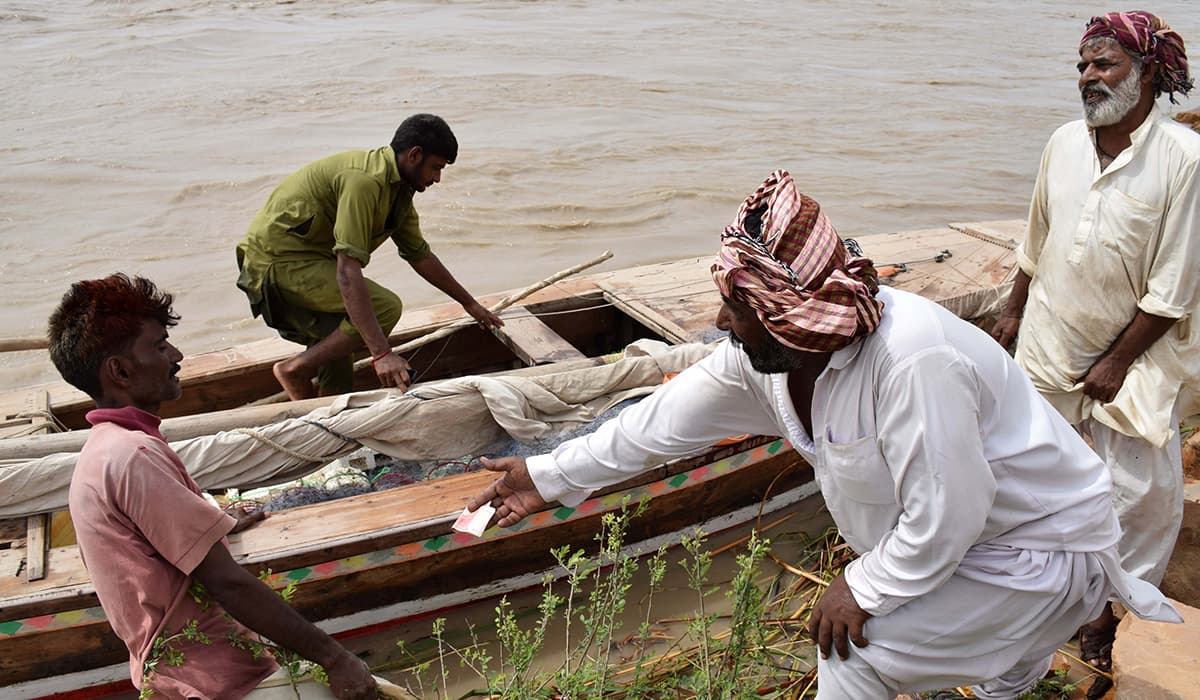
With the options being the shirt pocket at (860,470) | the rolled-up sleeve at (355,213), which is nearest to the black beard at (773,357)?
the shirt pocket at (860,470)

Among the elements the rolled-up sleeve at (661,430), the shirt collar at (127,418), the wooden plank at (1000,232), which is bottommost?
the wooden plank at (1000,232)

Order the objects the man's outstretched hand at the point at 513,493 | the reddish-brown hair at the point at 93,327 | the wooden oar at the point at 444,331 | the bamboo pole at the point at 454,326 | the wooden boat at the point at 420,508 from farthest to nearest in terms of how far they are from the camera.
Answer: the bamboo pole at the point at 454,326, the wooden oar at the point at 444,331, the wooden boat at the point at 420,508, the man's outstretched hand at the point at 513,493, the reddish-brown hair at the point at 93,327

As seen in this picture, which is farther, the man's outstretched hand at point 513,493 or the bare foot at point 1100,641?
the bare foot at point 1100,641

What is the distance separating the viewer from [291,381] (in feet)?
13.9

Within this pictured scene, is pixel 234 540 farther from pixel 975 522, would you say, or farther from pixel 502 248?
pixel 502 248

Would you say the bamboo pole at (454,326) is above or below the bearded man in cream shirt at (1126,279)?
below

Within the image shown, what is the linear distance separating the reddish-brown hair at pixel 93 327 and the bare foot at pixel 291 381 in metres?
1.98

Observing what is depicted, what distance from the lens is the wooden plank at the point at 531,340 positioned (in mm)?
4441

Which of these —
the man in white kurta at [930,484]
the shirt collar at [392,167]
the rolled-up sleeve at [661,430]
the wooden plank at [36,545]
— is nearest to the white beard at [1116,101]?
the man in white kurta at [930,484]

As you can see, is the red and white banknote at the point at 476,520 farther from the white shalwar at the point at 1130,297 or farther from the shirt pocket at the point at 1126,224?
the shirt pocket at the point at 1126,224

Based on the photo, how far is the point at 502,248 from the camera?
352 inches

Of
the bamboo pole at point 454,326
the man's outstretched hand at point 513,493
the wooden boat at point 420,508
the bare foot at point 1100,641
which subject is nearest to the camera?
the man's outstretched hand at point 513,493

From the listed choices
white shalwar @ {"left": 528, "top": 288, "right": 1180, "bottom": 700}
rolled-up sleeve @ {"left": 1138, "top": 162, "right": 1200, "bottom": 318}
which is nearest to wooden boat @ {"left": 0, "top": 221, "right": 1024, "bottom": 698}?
white shalwar @ {"left": 528, "top": 288, "right": 1180, "bottom": 700}

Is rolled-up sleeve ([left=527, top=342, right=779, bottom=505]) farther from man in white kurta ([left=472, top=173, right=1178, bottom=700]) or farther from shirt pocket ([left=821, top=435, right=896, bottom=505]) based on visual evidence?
shirt pocket ([left=821, top=435, right=896, bottom=505])
